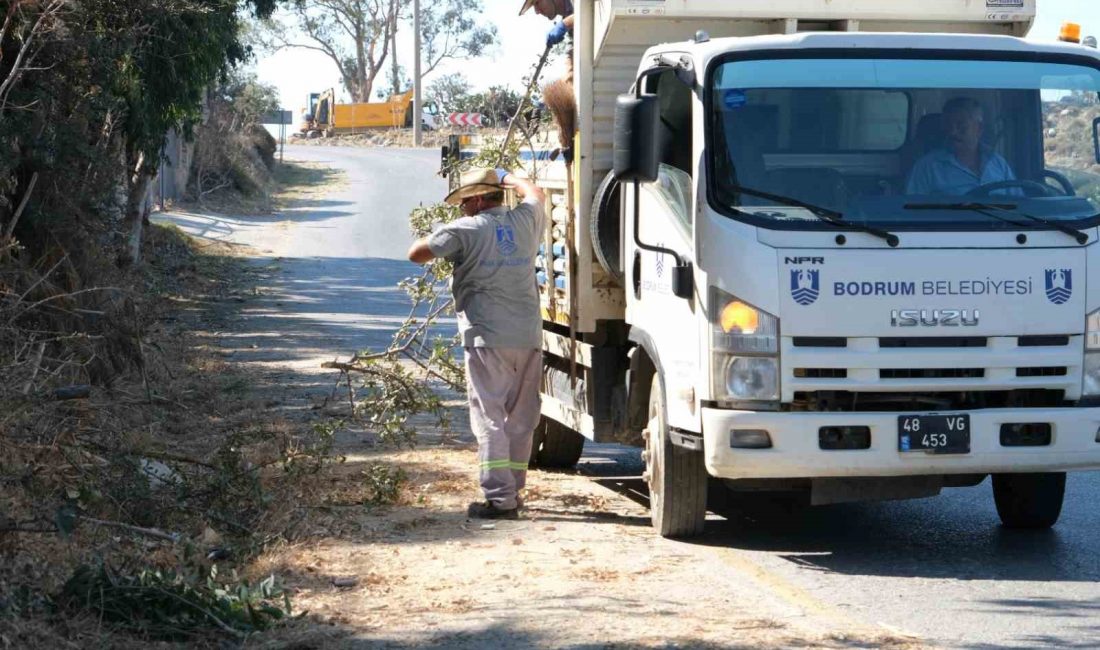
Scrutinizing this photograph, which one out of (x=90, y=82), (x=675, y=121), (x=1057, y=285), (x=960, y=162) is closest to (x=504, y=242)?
(x=675, y=121)

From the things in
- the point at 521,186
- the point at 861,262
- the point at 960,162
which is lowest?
the point at 861,262

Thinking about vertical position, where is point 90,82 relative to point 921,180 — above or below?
above

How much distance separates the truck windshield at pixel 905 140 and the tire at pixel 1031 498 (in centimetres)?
151

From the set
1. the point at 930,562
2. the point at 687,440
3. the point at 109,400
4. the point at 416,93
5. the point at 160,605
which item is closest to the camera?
the point at 160,605

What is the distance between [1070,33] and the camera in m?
7.95

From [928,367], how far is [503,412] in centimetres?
242

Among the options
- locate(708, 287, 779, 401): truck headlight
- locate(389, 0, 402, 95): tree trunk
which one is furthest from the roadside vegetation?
locate(389, 0, 402, 95): tree trunk

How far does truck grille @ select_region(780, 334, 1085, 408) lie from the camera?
6.94 metres

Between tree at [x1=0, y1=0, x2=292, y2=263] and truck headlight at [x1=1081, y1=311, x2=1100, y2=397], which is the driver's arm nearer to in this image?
truck headlight at [x1=1081, y1=311, x2=1100, y2=397]

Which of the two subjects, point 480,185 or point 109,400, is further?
point 109,400

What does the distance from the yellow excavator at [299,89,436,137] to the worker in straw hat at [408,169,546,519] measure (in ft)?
203

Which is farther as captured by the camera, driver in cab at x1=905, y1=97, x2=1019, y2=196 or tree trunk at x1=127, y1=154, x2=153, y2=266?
tree trunk at x1=127, y1=154, x2=153, y2=266

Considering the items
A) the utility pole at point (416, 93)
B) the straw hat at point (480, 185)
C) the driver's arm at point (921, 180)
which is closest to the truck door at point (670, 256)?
the straw hat at point (480, 185)

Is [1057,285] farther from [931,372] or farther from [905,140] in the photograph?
[905,140]
